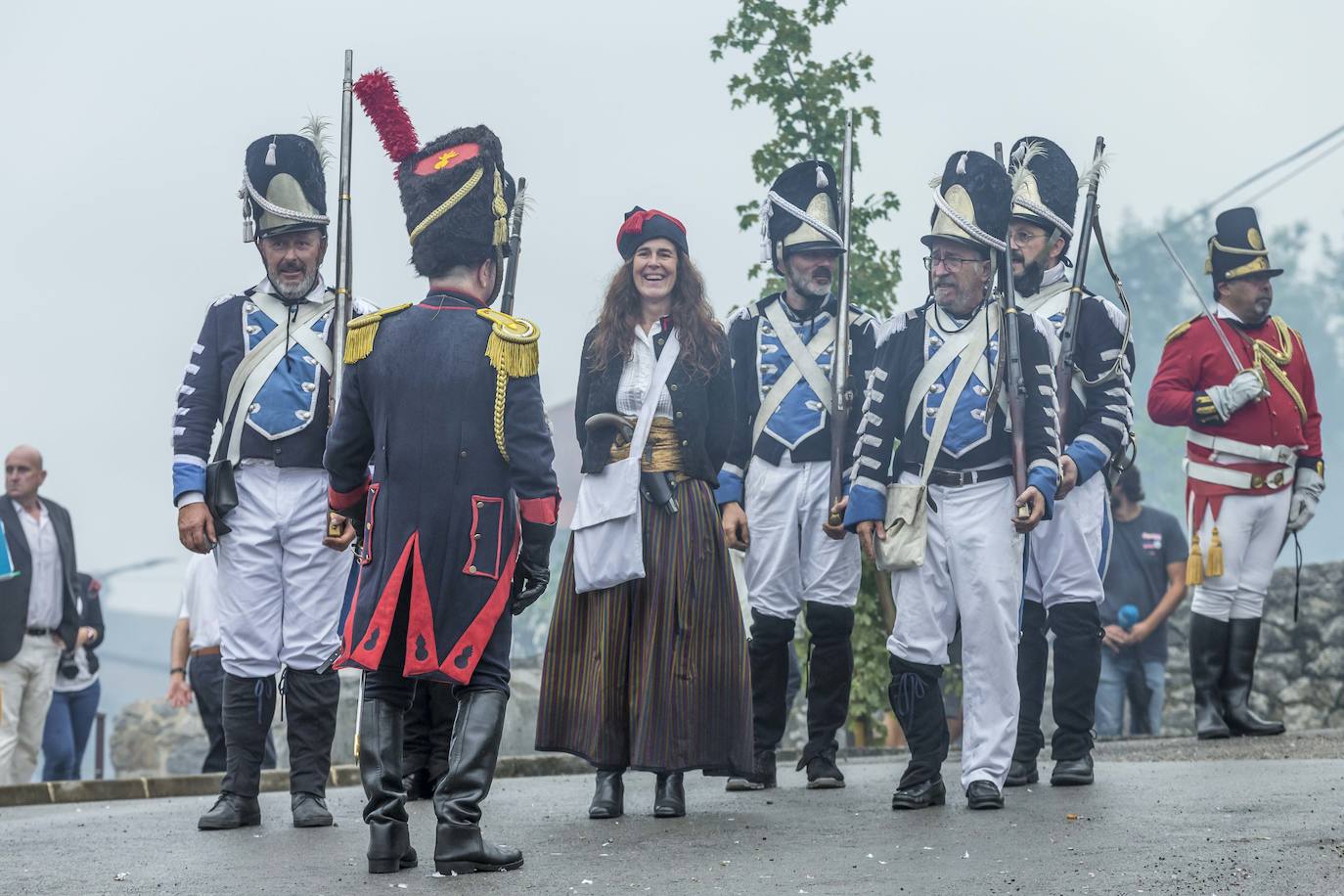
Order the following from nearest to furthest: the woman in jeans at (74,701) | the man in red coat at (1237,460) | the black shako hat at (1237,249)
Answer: the man in red coat at (1237,460), the black shako hat at (1237,249), the woman in jeans at (74,701)

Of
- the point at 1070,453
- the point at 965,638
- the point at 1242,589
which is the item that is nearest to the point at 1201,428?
the point at 1242,589

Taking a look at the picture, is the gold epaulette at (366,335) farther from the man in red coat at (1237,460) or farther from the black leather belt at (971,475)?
the man in red coat at (1237,460)

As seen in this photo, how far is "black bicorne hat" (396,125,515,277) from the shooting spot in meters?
5.88

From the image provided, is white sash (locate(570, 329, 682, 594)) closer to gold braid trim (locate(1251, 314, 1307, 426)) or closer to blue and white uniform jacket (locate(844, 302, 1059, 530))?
blue and white uniform jacket (locate(844, 302, 1059, 530))

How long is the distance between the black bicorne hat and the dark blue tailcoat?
184 mm

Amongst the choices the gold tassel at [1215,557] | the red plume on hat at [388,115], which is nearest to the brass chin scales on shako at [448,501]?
the red plume on hat at [388,115]

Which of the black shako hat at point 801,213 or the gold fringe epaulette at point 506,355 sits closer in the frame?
the gold fringe epaulette at point 506,355

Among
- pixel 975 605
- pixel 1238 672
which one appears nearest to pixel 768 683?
pixel 975 605

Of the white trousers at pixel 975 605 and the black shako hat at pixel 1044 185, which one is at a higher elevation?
the black shako hat at pixel 1044 185

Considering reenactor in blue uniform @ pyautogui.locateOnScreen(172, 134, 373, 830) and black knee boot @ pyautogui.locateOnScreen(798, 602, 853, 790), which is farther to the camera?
black knee boot @ pyautogui.locateOnScreen(798, 602, 853, 790)

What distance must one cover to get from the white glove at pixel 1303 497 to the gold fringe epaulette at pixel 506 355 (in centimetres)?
569


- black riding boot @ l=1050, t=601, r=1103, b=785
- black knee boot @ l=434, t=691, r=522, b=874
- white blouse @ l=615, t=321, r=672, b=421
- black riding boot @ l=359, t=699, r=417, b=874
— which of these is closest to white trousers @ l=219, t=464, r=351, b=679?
white blouse @ l=615, t=321, r=672, b=421

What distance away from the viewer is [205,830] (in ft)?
23.6

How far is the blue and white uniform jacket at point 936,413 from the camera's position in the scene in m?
7.16
